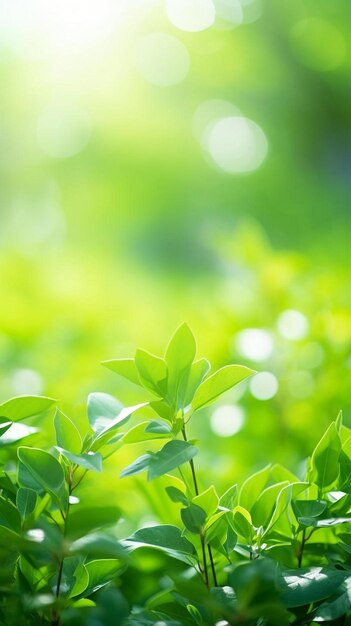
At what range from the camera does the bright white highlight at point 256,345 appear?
2.10 feet

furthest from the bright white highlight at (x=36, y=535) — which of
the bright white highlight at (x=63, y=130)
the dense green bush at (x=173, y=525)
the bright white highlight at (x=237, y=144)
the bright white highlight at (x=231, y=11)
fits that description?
the bright white highlight at (x=231, y=11)

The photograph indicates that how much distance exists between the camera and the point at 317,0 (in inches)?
117

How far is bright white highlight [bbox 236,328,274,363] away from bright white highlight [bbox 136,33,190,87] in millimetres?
Result: 2839

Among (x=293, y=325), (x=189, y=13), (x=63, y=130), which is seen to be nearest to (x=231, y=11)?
(x=189, y=13)

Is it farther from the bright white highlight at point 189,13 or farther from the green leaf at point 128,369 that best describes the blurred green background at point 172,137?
the green leaf at point 128,369

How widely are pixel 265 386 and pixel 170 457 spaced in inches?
15.4

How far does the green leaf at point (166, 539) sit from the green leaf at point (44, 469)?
1.4 inches

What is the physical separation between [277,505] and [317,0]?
3.11 metres

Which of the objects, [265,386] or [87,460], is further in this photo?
[265,386]

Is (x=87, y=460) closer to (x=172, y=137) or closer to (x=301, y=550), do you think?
(x=301, y=550)

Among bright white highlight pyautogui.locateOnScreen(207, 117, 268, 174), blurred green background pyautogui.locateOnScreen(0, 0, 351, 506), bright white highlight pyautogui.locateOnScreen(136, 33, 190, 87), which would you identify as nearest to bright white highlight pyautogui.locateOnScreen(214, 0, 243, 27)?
blurred green background pyautogui.locateOnScreen(0, 0, 351, 506)

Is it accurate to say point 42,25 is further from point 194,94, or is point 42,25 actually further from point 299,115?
point 299,115

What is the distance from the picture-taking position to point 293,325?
656 millimetres

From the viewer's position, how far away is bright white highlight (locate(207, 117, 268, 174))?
295 centimetres
